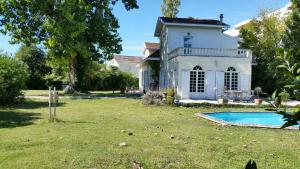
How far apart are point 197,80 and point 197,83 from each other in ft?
0.77

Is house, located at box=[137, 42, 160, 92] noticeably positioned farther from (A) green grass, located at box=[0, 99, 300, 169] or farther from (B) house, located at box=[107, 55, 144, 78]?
(A) green grass, located at box=[0, 99, 300, 169]

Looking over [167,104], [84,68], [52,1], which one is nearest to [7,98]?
[167,104]

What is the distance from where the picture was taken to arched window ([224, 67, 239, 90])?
3105cm

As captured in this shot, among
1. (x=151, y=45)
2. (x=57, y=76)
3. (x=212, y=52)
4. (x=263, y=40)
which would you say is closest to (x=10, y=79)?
(x=212, y=52)

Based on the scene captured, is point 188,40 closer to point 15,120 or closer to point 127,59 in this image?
point 15,120

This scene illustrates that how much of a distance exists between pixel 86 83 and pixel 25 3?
51.7ft

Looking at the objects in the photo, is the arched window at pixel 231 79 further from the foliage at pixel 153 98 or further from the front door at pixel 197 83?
the foliage at pixel 153 98

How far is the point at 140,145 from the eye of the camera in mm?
9680

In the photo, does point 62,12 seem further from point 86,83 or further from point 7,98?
point 86,83

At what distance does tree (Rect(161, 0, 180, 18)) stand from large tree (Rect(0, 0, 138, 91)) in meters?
21.1

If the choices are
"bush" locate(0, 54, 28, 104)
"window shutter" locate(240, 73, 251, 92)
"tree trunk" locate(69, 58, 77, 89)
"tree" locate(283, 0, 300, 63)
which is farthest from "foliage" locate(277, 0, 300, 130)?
"tree trunk" locate(69, 58, 77, 89)

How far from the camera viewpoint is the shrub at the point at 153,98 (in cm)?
2392

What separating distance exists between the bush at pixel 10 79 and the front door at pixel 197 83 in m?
12.5

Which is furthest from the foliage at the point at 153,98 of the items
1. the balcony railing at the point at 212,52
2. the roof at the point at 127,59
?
the roof at the point at 127,59
